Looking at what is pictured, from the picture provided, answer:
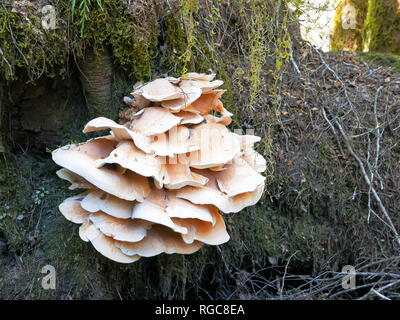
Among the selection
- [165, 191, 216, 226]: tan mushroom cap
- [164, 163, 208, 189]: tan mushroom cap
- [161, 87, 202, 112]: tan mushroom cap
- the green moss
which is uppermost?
the green moss

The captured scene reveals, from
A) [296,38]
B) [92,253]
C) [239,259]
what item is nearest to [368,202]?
[239,259]

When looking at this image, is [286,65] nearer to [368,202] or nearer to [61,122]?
[368,202]

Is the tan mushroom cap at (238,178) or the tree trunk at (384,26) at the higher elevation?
the tree trunk at (384,26)

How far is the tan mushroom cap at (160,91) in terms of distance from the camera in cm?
184

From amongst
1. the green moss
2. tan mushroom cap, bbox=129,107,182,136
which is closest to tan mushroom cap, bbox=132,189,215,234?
tan mushroom cap, bbox=129,107,182,136

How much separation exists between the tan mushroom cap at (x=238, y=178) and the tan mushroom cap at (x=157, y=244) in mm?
402

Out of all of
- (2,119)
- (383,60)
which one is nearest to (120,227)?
(2,119)

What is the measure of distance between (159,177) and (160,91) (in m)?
0.54

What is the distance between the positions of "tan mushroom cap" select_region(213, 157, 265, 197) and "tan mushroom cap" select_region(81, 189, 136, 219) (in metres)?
0.55

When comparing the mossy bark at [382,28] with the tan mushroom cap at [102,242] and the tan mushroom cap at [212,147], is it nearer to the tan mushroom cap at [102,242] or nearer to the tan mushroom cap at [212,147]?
the tan mushroom cap at [212,147]

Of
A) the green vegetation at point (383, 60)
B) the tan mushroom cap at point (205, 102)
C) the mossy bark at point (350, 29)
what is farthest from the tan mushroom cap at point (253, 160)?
the mossy bark at point (350, 29)

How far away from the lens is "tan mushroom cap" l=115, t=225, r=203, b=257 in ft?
5.97

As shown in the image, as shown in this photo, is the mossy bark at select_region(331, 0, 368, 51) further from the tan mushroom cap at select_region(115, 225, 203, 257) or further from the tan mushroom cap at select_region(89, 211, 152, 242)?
the tan mushroom cap at select_region(89, 211, 152, 242)

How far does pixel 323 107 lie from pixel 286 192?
948mm
